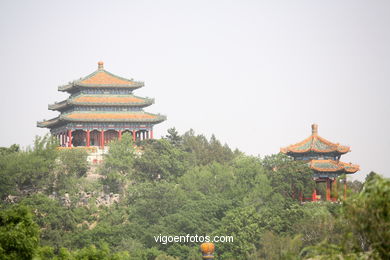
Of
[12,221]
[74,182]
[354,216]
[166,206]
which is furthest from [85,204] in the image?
[354,216]

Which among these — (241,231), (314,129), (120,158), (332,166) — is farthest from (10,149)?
(332,166)

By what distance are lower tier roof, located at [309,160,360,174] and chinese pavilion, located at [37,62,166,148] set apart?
1496 cm

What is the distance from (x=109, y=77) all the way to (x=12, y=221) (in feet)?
150

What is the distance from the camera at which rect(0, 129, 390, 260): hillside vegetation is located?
57.4 meters

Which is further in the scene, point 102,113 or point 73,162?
point 102,113

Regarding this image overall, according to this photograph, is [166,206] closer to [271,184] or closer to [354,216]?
[271,184]

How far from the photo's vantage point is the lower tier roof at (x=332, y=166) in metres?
68.0

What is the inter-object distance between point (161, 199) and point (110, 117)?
568 inches


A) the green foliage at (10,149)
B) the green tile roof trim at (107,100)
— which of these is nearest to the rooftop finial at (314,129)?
the green tile roof trim at (107,100)

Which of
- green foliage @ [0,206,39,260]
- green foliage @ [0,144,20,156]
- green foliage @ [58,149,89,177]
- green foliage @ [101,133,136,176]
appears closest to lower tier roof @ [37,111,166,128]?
green foliage @ [0,144,20,156]

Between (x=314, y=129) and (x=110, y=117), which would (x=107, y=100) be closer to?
(x=110, y=117)

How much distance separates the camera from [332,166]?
68562 millimetres

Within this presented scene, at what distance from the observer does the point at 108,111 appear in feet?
255

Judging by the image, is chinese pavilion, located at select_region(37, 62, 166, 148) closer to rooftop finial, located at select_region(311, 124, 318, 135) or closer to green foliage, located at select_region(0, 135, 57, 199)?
green foliage, located at select_region(0, 135, 57, 199)
